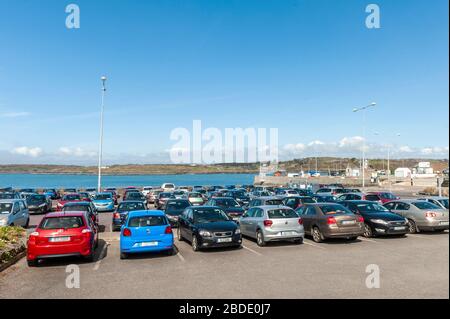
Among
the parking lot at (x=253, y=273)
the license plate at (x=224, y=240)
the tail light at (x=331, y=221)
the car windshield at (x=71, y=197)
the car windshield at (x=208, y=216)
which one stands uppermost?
the car windshield at (x=208, y=216)

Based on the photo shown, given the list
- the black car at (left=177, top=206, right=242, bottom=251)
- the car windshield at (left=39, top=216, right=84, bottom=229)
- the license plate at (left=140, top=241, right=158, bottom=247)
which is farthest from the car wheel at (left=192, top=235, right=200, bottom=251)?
the car windshield at (left=39, top=216, right=84, bottom=229)

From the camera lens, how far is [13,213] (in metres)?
17.8

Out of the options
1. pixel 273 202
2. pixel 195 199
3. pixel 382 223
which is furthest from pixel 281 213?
pixel 195 199

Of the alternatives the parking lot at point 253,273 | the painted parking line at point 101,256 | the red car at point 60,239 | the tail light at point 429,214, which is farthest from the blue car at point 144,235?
the tail light at point 429,214

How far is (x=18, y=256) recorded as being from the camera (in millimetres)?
11703

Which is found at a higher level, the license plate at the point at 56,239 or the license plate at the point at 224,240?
the license plate at the point at 56,239

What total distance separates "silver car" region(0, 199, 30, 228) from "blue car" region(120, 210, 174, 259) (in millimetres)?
8681

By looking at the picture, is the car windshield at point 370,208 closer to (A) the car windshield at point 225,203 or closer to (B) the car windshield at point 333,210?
(B) the car windshield at point 333,210

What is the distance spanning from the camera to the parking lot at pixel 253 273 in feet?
25.1

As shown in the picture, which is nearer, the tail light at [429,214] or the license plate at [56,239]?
the license plate at [56,239]

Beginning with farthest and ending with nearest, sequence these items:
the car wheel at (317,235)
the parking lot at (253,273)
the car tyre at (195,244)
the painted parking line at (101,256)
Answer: the car wheel at (317,235)
the car tyre at (195,244)
the painted parking line at (101,256)
the parking lot at (253,273)

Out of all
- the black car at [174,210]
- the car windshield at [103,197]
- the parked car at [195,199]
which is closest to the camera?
the black car at [174,210]

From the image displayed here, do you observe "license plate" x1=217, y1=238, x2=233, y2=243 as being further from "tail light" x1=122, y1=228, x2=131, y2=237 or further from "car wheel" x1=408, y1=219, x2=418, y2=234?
"car wheel" x1=408, y1=219, x2=418, y2=234

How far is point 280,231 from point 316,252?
1627mm
